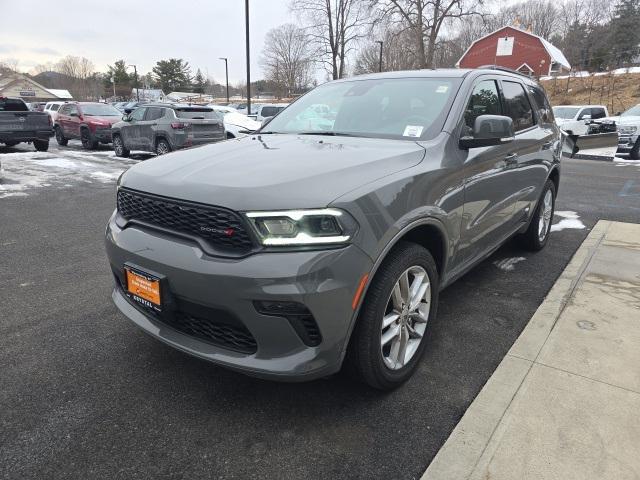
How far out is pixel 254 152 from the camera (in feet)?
8.80

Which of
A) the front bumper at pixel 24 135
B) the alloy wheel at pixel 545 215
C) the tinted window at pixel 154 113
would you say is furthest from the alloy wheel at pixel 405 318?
the front bumper at pixel 24 135

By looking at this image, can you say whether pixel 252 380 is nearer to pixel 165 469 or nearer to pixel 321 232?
pixel 165 469

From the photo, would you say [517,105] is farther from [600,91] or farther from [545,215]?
[600,91]

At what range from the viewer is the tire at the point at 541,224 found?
4625 millimetres

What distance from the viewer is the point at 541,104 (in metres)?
4.62

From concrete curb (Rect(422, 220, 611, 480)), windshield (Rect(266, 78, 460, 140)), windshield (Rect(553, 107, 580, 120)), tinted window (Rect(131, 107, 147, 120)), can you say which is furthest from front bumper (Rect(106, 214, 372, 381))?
windshield (Rect(553, 107, 580, 120))

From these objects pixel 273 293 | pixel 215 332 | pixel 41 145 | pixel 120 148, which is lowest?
pixel 215 332

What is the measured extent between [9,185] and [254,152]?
27.2 ft

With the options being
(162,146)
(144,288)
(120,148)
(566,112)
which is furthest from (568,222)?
(566,112)

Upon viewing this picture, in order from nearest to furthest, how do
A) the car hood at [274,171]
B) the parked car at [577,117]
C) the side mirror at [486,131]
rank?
the car hood at [274,171] < the side mirror at [486,131] < the parked car at [577,117]

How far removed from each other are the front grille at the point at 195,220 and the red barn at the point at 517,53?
4734 cm

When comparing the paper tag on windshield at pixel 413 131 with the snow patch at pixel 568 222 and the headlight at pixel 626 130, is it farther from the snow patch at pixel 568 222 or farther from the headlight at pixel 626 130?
the headlight at pixel 626 130

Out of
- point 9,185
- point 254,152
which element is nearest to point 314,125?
point 254,152

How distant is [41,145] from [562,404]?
16529 millimetres
